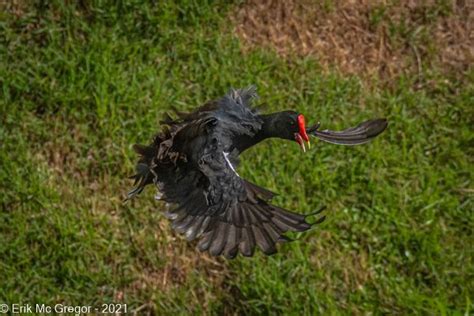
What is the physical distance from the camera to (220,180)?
4.06 m

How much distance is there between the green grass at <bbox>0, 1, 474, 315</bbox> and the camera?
5.12m

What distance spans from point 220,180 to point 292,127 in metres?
0.45

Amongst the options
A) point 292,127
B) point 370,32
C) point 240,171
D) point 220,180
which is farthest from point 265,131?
point 370,32

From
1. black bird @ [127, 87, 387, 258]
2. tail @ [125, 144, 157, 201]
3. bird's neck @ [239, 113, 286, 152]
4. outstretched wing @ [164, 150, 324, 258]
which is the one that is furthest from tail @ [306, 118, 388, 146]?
tail @ [125, 144, 157, 201]

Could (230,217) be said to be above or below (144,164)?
below

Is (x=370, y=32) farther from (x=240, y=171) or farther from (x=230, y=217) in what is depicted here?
(x=230, y=217)

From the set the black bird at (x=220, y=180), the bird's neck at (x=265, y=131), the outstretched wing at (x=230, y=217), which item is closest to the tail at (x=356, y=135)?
the black bird at (x=220, y=180)

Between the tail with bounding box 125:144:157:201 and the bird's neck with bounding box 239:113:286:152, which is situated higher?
the bird's neck with bounding box 239:113:286:152

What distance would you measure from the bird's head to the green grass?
43.3 inches

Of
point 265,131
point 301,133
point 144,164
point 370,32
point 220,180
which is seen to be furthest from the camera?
point 370,32

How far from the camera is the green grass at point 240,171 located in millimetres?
5117

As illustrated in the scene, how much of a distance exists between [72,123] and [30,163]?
14.5 inches

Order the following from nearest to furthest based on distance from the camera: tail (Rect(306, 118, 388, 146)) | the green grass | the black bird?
the black bird, tail (Rect(306, 118, 388, 146)), the green grass

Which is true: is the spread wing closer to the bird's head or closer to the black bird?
the black bird
